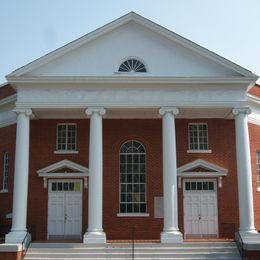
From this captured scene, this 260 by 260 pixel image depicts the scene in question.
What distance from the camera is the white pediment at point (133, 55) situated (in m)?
23.5

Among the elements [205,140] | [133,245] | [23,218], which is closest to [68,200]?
[23,218]

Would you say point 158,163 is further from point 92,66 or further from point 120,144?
point 92,66

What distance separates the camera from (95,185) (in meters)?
22.2

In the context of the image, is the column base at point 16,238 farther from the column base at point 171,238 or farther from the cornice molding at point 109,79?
the cornice molding at point 109,79

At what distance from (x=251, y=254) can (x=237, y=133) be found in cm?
565

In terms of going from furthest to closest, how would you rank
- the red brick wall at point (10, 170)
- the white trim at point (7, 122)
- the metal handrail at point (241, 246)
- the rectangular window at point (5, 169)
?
the rectangular window at point (5, 169), the white trim at point (7, 122), the red brick wall at point (10, 170), the metal handrail at point (241, 246)

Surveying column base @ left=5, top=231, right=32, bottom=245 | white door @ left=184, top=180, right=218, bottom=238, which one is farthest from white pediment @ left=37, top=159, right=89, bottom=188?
white door @ left=184, top=180, right=218, bottom=238

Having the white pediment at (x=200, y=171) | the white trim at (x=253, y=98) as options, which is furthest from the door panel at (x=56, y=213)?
the white trim at (x=253, y=98)

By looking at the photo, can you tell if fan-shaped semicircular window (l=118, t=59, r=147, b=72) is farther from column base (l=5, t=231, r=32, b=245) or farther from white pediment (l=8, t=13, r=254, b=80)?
column base (l=5, t=231, r=32, b=245)

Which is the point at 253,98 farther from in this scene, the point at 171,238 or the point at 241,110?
the point at 171,238

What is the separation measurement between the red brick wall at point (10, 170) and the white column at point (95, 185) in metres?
5.70

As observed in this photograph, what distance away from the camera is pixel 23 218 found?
2236cm

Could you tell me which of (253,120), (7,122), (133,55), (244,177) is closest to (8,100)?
(7,122)

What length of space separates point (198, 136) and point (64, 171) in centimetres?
695
